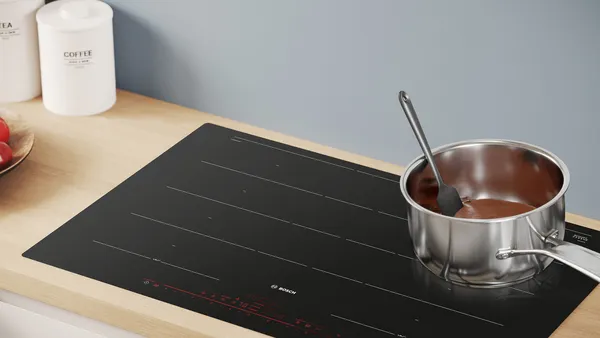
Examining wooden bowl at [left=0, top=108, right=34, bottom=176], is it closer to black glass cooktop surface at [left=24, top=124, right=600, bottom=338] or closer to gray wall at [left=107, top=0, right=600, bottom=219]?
black glass cooktop surface at [left=24, top=124, right=600, bottom=338]

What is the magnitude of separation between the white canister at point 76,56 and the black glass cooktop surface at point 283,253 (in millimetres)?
195

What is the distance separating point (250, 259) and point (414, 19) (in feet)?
1.53

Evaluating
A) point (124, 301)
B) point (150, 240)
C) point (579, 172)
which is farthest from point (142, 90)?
point (579, 172)

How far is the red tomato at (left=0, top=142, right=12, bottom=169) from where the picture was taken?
1.61 meters

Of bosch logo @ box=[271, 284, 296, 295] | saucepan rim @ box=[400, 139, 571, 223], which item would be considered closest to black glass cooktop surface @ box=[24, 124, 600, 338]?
bosch logo @ box=[271, 284, 296, 295]

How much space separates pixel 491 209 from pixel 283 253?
0.30 meters

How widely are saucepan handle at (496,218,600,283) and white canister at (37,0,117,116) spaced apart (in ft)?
2.68

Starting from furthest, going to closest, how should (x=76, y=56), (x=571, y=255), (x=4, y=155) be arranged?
(x=76, y=56)
(x=4, y=155)
(x=571, y=255)

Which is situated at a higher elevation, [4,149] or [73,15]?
[73,15]

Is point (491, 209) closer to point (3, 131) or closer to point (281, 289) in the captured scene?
point (281, 289)

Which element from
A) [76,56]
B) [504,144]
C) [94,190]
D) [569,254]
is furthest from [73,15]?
[569,254]

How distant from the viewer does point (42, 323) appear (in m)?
1.42

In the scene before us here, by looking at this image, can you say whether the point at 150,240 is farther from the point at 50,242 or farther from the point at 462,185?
the point at 462,185

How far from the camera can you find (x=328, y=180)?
5.51ft
